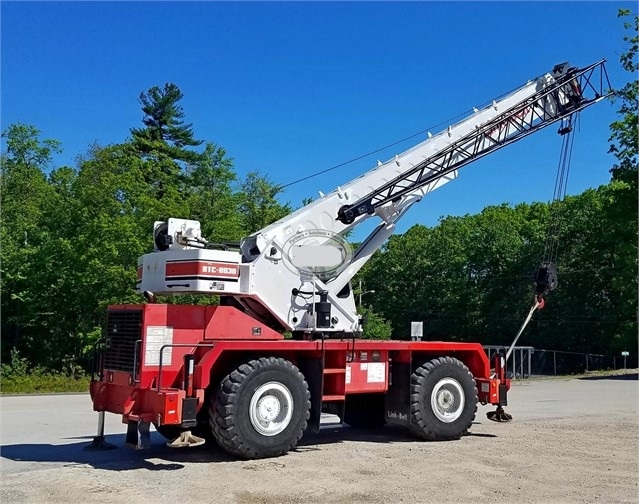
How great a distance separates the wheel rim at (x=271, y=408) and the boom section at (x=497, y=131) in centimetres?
387

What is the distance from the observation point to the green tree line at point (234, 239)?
3325 cm

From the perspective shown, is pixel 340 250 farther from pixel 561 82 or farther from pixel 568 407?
pixel 568 407

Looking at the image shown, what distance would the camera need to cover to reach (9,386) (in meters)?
26.5

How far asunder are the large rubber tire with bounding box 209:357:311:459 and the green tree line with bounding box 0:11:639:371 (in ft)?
13.6

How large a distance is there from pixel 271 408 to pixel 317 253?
3180 mm

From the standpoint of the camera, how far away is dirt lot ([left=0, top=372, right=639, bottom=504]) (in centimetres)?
794

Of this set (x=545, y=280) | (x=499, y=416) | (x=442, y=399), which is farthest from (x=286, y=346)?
(x=545, y=280)

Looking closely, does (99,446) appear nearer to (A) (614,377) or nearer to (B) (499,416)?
(B) (499,416)

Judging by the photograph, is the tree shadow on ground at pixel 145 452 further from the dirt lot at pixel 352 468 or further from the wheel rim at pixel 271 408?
the wheel rim at pixel 271 408

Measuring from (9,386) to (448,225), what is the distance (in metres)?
54.8

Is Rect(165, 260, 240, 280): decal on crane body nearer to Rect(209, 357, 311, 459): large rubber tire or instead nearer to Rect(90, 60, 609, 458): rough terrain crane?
Rect(90, 60, 609, 458): rough terrain crane

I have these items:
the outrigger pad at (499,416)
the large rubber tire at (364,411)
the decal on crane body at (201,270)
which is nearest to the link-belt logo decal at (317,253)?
the decal on crane body at (201,270)

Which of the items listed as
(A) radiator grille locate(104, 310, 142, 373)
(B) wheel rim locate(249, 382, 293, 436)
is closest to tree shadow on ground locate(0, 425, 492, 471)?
(B) wheel rim locate(249, 382, 293, 436)

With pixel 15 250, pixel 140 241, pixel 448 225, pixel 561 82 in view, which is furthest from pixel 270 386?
pixel 448 225
